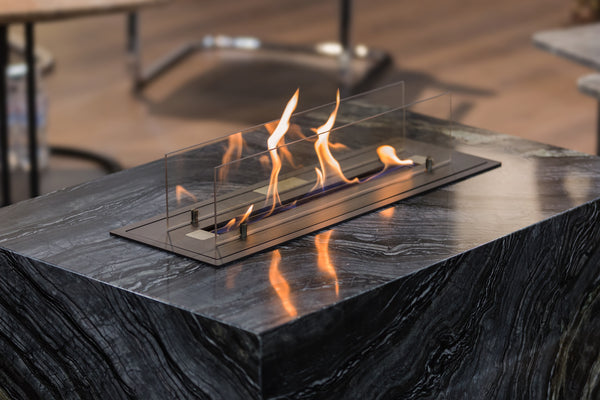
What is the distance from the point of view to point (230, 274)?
1733 mm

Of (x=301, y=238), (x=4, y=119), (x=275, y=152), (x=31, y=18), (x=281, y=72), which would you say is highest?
(x=31, y=18)

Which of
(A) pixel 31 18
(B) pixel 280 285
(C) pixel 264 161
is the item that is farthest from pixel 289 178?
(A) pixel 31 18

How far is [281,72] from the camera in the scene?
4.82m

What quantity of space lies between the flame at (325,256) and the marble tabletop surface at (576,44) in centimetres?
145

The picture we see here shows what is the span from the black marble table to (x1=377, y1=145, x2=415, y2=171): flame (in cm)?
12

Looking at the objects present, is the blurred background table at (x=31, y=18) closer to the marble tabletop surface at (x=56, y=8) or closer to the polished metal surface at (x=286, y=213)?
the marble tabletop surface at (x=56, y=8)

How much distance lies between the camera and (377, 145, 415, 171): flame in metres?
2.15

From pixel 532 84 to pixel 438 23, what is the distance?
1.06 meters

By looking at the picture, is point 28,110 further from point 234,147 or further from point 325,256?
point 325,256

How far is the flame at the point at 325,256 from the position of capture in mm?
1730

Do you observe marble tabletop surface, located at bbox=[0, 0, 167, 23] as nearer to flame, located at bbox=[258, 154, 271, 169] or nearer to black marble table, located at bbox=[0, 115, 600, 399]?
black marble table, located at bbox=[0, 115, 600, 399]

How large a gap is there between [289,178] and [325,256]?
24 cm

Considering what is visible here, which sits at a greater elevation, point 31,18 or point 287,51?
point 31,18

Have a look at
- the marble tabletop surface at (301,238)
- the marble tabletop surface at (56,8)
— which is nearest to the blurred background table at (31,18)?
the marble tabletop surface at (56,8)
